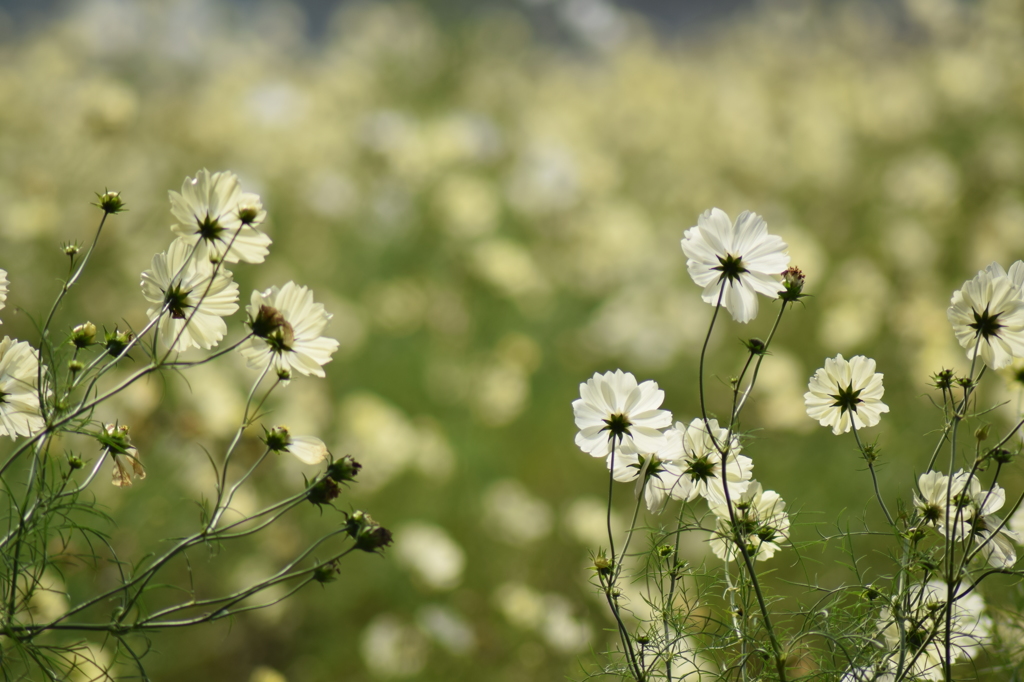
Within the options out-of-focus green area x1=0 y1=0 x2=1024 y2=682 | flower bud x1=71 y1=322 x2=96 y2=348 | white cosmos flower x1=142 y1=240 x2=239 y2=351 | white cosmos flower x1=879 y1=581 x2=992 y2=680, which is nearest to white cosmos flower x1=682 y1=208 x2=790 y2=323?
white cosmos flower x1=879 y1=581 x2=992 y2=680

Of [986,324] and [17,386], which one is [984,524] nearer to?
[986,324]

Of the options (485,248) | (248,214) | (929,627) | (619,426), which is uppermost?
(485,248)

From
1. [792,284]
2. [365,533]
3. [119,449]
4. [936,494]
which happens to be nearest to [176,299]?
[119,449]

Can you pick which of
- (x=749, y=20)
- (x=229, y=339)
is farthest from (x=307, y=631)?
(x=749, y=20)

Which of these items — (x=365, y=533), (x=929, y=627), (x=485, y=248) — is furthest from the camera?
(x=485, y=248)

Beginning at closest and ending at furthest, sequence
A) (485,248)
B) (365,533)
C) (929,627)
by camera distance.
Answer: (365,533), (929,627), (485,248)

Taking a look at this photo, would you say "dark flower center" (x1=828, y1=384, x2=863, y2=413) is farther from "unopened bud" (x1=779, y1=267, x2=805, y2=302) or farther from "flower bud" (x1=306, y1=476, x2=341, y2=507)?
"flower bud" (x1=306, y1=476, x2=341, y2=507)

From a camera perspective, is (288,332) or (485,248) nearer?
(288,332)
